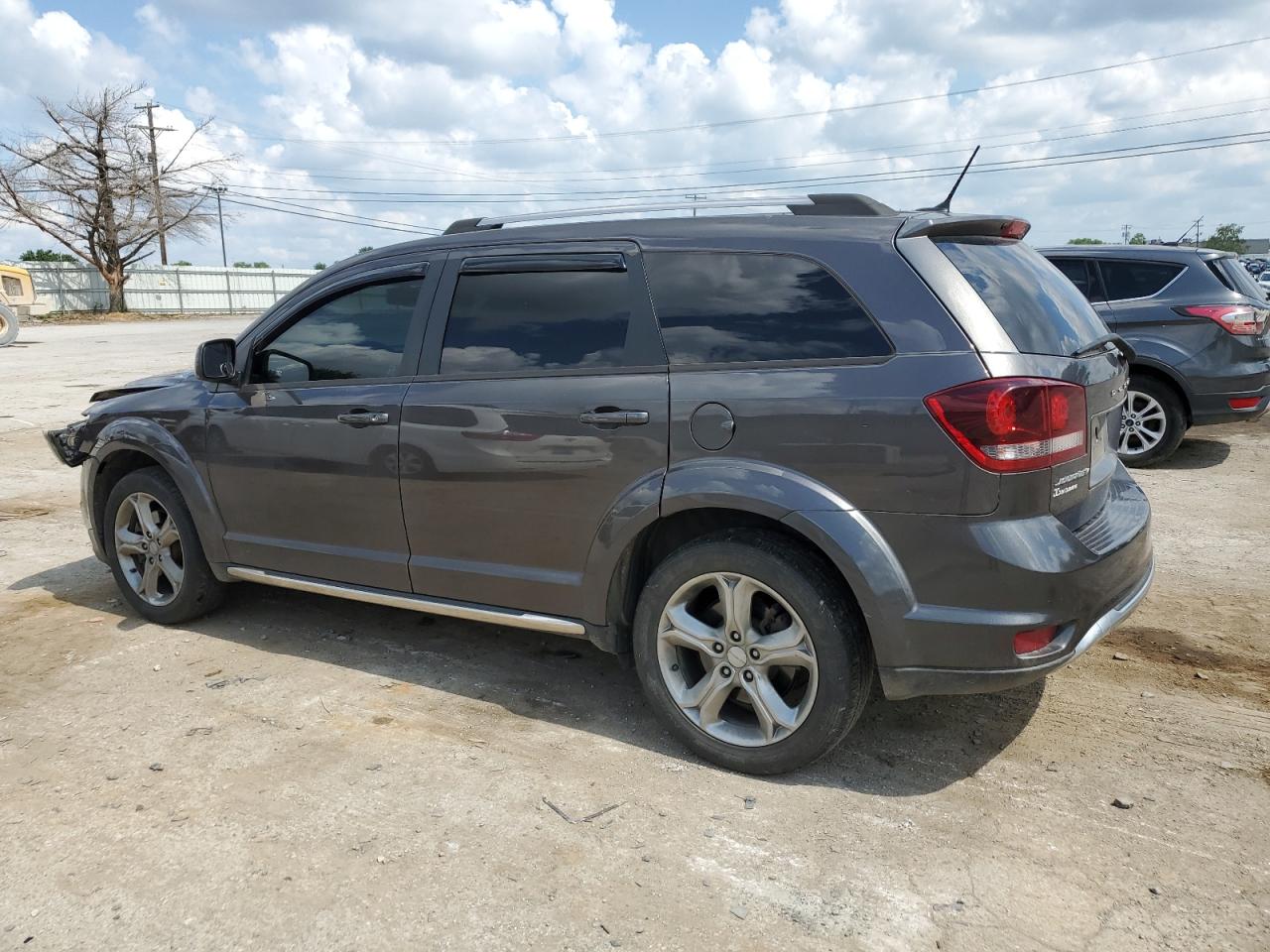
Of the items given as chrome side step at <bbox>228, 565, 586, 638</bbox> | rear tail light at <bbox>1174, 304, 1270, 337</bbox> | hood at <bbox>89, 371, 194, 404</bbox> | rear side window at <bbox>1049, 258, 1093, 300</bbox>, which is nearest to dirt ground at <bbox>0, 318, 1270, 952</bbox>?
chrome side step at <bbox>228, 565, 586, 638</bbox>

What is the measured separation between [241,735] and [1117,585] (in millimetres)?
3151

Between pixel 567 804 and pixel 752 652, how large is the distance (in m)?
0.78

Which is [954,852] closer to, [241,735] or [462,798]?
[462,798]

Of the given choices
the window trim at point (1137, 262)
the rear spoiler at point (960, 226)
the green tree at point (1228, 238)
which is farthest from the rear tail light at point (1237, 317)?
the green tree at point (1228, 238)

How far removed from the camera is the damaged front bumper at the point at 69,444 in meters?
5.07

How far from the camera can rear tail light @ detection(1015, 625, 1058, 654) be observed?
116 inches

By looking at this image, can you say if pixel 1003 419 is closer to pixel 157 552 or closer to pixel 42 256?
pixel 157 552

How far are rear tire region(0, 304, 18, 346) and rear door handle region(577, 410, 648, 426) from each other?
26116mm

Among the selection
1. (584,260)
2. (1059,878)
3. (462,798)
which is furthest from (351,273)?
(1059,878)

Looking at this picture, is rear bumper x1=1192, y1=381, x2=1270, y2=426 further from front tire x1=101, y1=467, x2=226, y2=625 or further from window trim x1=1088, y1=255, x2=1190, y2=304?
front tire x1=101, y1=467, x2=226, y2=625

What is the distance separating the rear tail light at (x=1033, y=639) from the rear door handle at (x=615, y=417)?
4.52 ft

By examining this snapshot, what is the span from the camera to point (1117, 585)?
10.4 ft

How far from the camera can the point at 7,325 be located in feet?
80.9

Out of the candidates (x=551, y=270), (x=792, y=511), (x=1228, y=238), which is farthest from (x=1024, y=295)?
(x=1228, y=238)
